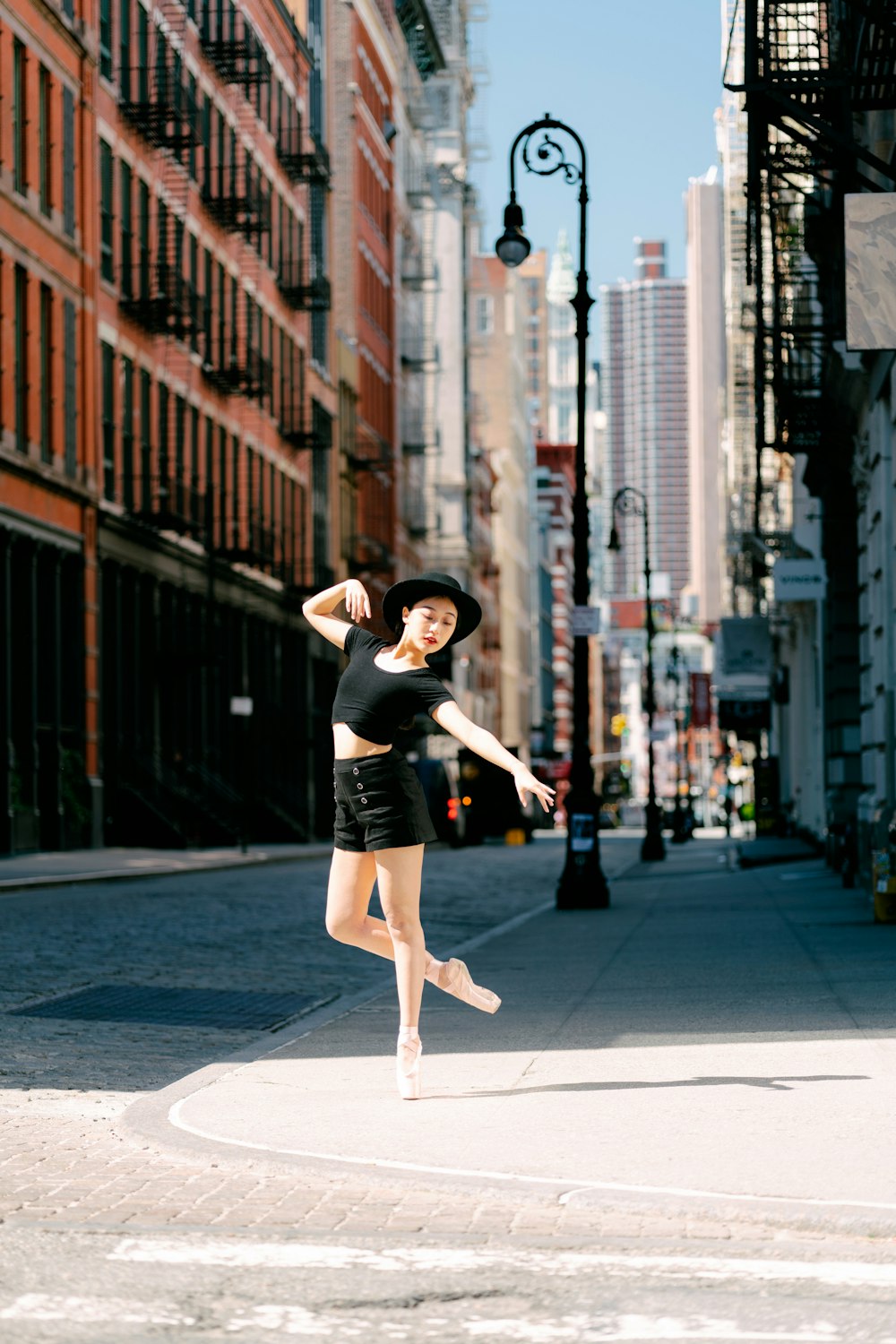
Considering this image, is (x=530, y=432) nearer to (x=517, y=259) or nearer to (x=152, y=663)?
(x=152, y=663)

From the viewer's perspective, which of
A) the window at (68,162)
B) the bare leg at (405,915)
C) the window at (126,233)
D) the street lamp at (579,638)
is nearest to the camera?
the bare leg at (405,915)

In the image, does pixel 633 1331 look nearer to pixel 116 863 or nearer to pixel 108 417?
pixel 116 863

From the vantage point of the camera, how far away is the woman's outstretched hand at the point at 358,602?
9086 millimetres

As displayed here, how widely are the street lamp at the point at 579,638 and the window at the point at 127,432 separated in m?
19.8

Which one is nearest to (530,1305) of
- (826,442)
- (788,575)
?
(826,442)

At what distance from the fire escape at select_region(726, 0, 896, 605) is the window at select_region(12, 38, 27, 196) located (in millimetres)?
13854

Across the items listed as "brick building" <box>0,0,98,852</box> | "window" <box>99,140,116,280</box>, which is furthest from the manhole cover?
"window" <box>99,140,116,280</box>

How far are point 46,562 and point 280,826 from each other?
1653 centimetres

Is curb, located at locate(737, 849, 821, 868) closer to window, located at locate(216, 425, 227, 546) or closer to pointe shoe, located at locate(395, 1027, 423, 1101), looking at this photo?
window, located at locate(216, 425, 227, 546)

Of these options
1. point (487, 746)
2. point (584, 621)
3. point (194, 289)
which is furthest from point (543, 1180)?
point (194, 289)

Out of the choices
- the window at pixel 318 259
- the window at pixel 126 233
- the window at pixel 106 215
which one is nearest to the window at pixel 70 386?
the window at pixel 106 215

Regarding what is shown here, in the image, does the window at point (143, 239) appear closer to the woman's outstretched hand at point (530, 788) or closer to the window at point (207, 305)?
the window at point (207, 305)

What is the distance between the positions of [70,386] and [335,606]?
34.2 metres

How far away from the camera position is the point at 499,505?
136875 mm
